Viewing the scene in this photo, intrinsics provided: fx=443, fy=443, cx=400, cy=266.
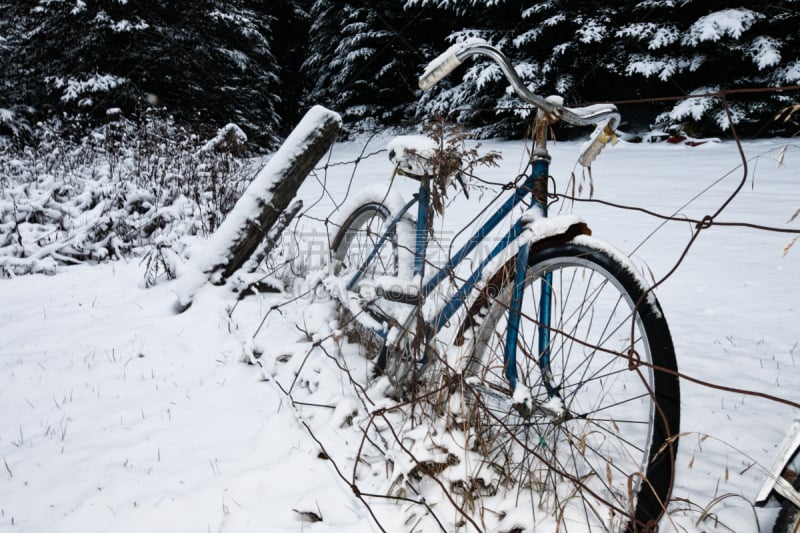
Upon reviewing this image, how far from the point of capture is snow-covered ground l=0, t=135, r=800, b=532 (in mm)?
1384

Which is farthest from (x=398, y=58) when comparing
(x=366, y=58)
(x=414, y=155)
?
(x=414, y=155)

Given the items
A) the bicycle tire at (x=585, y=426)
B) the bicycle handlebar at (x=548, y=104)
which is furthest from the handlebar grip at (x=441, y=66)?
the bicycle tire at (x=585, y=426)

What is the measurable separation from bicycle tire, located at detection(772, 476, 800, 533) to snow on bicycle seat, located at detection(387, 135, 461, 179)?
140 centimetres

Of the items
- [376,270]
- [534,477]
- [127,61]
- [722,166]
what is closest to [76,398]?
[376,270]

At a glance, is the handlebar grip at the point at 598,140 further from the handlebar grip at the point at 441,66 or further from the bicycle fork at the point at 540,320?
the handlebar grip at the point at 441,66

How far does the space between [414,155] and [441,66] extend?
439 millimetres

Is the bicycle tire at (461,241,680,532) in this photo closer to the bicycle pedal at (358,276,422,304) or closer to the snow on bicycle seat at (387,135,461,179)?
the bicycle pedal at (358,276,422,304)

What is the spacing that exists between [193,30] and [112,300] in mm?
10543

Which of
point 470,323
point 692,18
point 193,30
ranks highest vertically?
point 692,18

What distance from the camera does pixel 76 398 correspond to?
6.54ft

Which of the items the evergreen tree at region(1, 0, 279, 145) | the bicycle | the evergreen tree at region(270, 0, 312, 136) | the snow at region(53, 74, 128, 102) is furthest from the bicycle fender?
the evergreen tree at region(270, 0, 312, 136)

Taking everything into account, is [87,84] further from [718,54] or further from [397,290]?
[718,54]

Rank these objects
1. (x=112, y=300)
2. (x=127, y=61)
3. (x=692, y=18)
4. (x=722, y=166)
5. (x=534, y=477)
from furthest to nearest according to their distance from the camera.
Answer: (x=127, y=61), (x=692, y=18), (x=722, y=166), (x=112, y=300), (x=534, y=477)

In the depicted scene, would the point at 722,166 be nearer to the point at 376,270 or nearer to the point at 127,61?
the point at 376,270
